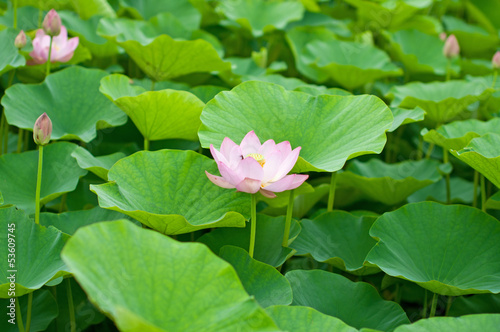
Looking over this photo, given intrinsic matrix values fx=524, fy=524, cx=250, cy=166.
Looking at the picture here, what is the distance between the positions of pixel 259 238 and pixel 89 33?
1.16 meters

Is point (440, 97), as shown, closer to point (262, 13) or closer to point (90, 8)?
point (262, 13)

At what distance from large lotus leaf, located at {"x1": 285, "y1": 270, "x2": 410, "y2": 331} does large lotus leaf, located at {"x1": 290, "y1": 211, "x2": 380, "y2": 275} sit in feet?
0.32

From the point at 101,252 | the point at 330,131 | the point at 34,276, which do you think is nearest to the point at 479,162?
the point at 330,131

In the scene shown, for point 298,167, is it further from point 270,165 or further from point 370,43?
point 370,43

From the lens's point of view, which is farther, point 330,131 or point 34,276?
point 330,131

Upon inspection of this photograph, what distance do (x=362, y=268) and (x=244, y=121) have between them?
449 mm

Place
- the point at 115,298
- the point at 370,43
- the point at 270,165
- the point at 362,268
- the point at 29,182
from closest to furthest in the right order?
the point at 115,298
the point at 270,165
the point at 362,268
the point at 29,182
the point at 370,43

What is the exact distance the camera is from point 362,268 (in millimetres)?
1242

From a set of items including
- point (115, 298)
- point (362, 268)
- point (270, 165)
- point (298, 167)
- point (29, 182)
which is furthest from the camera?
point (29, 182)

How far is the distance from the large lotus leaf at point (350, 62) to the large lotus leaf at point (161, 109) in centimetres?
75

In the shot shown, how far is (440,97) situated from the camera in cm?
179

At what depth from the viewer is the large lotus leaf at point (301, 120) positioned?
1182 millimetres

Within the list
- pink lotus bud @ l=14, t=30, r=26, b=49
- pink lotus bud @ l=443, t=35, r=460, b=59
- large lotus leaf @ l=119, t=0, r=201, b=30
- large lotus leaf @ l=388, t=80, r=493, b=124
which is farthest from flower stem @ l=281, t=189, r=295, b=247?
large lotus leaf @ l=119, t=0, r=201, b=30

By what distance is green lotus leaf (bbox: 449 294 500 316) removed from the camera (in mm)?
1274
